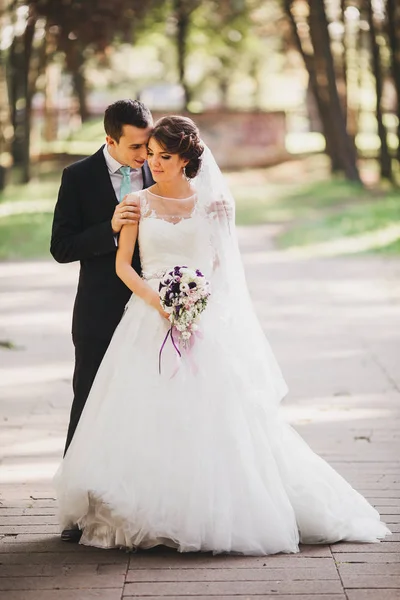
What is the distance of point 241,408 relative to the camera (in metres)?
4.79

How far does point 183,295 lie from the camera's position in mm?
4660

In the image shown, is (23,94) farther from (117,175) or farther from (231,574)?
(231,574)

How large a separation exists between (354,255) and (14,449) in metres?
10.3

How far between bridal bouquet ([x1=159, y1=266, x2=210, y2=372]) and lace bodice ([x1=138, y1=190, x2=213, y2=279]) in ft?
0.59

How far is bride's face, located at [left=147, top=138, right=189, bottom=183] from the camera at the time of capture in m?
4.74

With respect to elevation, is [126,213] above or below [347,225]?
above

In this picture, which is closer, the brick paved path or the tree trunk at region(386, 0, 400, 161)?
the brick paved path

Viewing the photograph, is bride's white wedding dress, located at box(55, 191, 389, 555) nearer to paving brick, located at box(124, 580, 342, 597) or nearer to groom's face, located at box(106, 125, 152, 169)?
groom's face, located at box(106, 125, 152, 169)

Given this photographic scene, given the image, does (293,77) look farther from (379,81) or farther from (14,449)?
(14,449)

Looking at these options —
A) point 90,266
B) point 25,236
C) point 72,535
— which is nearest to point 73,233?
point 90,266

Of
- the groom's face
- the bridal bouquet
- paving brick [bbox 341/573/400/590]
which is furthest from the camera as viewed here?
the groom's face

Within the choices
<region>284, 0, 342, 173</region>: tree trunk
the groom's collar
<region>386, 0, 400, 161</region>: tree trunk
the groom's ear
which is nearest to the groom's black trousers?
the groom's collar

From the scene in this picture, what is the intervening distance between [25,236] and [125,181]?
13.5 meters

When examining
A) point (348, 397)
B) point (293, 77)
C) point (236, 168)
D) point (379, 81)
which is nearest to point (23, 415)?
point (348, 397)
